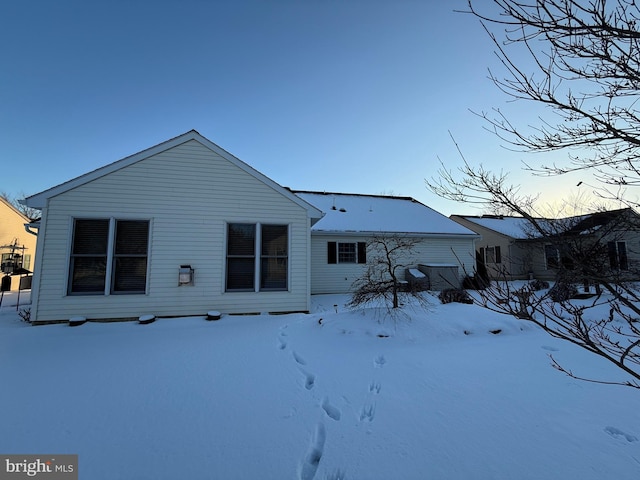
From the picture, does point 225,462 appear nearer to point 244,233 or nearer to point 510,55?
point 510,55

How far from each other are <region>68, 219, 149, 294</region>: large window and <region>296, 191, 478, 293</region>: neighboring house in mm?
7145

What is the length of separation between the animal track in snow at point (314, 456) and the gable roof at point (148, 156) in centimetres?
610

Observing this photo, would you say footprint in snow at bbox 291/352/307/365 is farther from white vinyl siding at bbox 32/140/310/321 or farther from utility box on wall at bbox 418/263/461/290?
utility box on wall at bbox 418/263/461/290

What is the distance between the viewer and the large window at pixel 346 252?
13.1 metres

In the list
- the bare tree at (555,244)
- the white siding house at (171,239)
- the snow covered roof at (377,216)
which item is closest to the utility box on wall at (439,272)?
the snow covered roof at (377,216)

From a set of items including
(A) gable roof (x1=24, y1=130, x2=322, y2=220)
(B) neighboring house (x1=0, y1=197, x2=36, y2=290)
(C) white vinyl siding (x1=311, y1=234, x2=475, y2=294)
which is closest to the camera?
(A) gable roof (x1=24, y1=130, x2=322, y2=220)

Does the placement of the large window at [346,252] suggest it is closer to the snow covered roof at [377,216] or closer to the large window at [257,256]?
the snow covered roof at [377,216]

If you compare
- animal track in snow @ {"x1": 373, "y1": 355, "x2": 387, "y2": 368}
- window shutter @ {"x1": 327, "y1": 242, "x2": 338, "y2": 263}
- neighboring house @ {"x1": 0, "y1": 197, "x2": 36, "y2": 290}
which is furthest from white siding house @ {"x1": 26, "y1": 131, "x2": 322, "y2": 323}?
neighboring house @ {"x1": 0, "y1": 197, "x2": 36, "y2": 290}

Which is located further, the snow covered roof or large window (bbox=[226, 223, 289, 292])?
the snow covered roof

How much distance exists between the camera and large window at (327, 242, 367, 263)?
13.1 meters

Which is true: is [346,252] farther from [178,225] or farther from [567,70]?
[567,70]

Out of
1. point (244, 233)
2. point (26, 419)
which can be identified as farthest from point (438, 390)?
point (244, 233)

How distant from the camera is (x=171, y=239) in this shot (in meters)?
7.11

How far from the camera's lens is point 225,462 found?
2.12 meters
